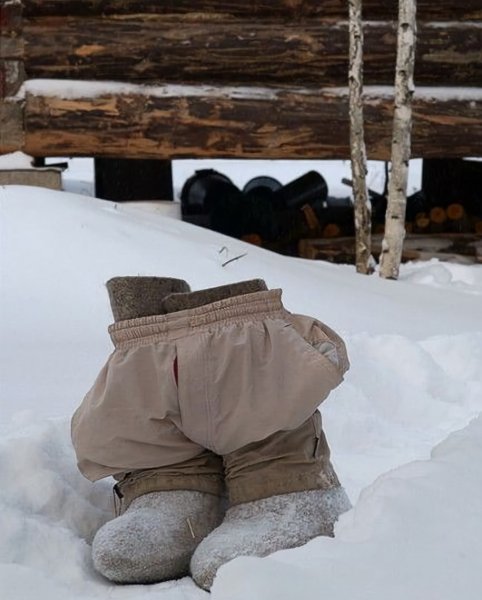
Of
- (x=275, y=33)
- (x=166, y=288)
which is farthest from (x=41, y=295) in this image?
(x=275, y=33)

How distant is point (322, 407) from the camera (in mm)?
3502

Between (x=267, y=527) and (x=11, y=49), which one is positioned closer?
(x=267, y=527)

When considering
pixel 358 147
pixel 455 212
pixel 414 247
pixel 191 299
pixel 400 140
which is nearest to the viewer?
pixel 191 299

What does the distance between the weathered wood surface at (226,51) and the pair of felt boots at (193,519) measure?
4925 mm

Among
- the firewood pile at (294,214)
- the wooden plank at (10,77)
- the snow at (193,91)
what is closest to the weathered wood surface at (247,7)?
the wooden plank at (10,77)

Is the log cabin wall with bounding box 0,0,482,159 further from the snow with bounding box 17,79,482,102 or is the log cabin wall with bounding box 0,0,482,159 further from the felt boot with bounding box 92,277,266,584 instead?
the felt boot with bounding box 92,277,266,584

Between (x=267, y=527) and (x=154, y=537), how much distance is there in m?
0.23

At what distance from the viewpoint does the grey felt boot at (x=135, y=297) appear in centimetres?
229

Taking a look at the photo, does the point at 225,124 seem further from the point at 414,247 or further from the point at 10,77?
the point at 414,247

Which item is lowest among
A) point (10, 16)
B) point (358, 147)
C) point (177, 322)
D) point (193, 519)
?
point (193, 519)

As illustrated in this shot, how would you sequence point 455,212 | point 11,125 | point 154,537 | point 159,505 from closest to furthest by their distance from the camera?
point 154,537 → point 159,505 → point 11,125 → point 455,212

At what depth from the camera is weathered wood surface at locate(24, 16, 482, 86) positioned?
6957 millimetres

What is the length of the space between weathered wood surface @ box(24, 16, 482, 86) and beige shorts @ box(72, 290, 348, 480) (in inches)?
199

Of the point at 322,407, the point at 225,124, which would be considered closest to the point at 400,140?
the point at 225,124
